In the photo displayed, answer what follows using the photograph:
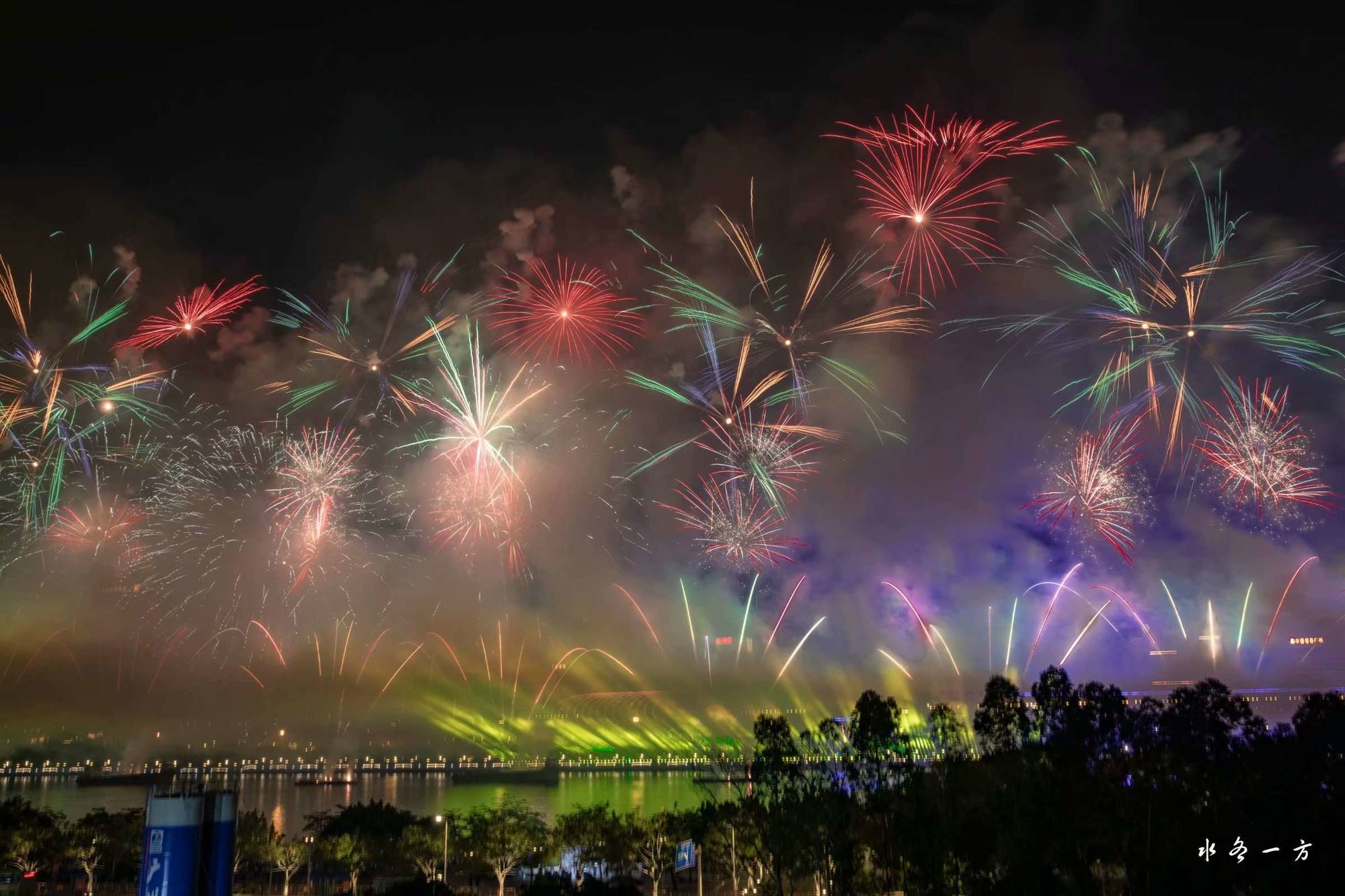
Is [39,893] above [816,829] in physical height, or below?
below

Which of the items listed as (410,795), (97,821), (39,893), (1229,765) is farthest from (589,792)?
(1229,765)

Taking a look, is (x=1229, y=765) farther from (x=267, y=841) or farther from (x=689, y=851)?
(x=267, y=841)

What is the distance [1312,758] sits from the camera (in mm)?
31328

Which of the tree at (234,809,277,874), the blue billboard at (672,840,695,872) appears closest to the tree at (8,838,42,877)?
the tree at (234,809,277,874)

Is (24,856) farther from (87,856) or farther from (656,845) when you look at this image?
(656,845)

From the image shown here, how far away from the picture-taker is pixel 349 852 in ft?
162

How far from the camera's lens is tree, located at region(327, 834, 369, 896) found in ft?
162

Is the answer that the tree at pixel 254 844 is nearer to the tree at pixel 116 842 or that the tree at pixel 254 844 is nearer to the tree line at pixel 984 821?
the tree line at pixel 984 821

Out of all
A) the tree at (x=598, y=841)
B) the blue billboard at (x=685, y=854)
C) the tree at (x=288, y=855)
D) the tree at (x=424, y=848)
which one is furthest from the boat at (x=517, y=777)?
the blue billboard at (x=685, y=854)

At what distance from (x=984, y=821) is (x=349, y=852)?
35.0m

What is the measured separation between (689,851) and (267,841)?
2396 cm

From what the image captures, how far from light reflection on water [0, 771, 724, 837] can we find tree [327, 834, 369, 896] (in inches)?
2182

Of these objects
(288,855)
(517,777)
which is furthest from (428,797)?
(288,855)

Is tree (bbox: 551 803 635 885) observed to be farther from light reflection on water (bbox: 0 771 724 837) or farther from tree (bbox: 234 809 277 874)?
light reflection on water (bbox: 0 771 724 837)
